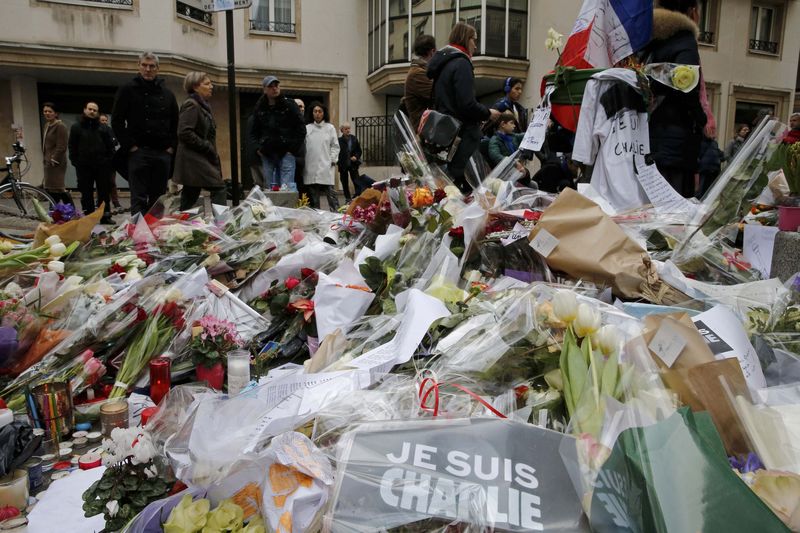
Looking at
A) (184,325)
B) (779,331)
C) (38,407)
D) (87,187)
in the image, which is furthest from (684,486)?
(87,187)

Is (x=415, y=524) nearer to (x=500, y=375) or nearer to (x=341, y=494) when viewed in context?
(x=341, y=494)

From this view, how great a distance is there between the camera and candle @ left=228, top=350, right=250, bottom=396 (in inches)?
93.0

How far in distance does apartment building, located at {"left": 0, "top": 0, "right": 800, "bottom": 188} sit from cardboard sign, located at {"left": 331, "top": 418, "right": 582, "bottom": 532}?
11682 mm

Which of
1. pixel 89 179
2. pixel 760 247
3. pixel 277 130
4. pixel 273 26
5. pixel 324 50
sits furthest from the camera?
pixel 324 50

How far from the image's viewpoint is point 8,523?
147 centimetres

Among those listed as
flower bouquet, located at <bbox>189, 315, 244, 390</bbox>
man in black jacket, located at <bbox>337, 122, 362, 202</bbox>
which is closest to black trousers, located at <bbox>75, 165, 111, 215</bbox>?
man in black jacket, located at <bbox>337, 122, 362, 202</bbox>

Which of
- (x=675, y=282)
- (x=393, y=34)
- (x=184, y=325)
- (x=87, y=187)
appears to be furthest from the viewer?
(x=393, y=34)

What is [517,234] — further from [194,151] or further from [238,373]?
[194,151]

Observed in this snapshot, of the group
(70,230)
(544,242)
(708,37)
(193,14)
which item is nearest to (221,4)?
(70,230)

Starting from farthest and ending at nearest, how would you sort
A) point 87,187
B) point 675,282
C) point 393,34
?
point 393,34 < point 87,187 < point 675,282

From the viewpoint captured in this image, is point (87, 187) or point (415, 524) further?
point (87, 187)

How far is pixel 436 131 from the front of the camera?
14.7ft

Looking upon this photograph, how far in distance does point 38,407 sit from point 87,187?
6962 mm

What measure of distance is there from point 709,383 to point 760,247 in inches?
71.2
